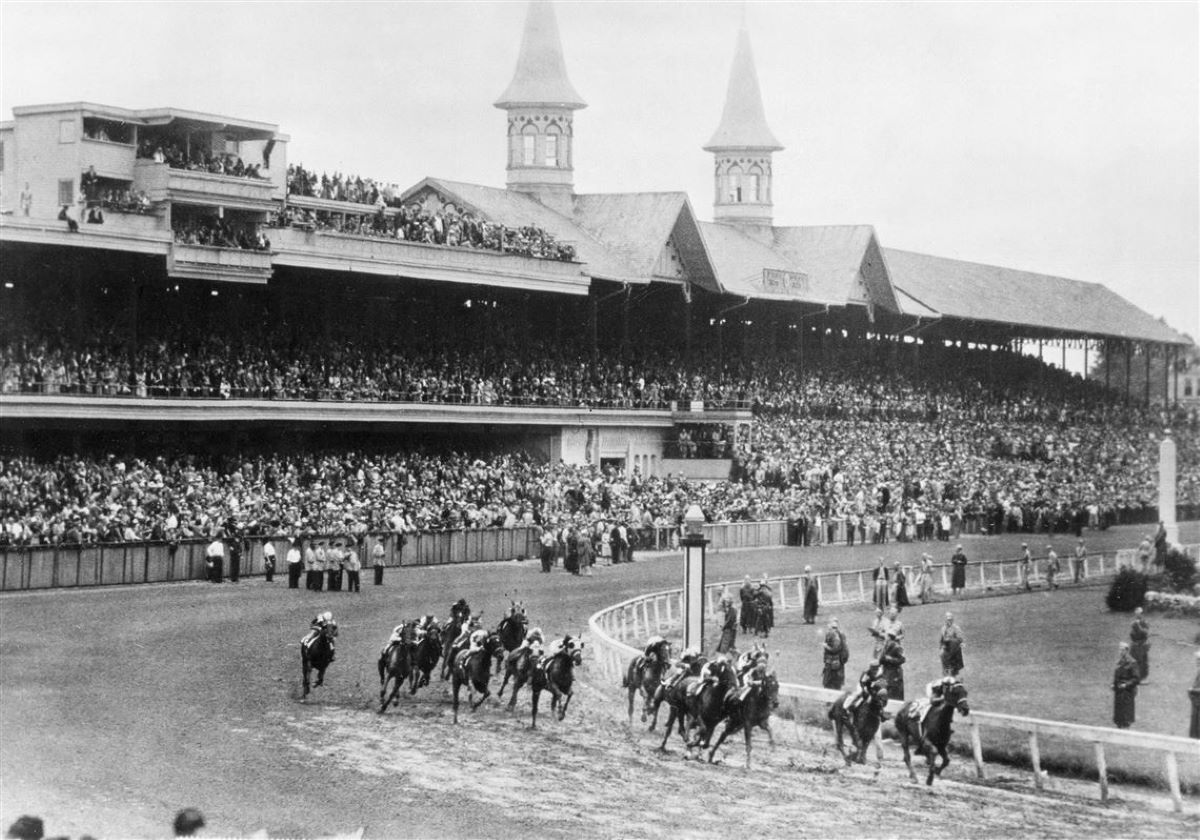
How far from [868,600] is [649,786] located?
56.2ft

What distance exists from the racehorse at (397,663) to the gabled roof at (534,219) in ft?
86.8

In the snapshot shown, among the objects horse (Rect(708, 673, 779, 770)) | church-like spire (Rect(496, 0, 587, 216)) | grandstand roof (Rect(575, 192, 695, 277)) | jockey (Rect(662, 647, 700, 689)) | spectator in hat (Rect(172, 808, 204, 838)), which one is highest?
church-like spire (Rect(496, 0, 587, 216))

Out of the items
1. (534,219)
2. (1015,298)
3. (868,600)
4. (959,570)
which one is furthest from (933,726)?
(1015,298)

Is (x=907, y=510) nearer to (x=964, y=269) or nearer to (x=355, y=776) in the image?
(x=964, y=269)

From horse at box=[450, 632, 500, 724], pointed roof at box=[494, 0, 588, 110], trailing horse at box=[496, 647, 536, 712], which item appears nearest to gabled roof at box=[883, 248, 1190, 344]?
pointed roof at box=[494, 0, 588, 110]

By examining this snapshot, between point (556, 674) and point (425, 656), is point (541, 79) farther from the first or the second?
point (556, 674)

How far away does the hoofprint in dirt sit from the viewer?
13.4 metres

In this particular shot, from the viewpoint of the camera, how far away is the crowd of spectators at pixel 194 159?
34.4 meters

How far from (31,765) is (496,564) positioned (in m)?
19.9

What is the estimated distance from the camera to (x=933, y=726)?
1526cm

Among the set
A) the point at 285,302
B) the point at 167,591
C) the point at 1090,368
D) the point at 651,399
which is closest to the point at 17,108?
the point at 285,302

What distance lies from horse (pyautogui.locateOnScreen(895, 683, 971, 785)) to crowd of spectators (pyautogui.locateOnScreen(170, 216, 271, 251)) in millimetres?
22457

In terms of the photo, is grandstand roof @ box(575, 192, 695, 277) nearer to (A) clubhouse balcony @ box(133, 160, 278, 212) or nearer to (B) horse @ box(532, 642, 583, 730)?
(A) clubhouse balcony @ box(133, 160, 278, 212)

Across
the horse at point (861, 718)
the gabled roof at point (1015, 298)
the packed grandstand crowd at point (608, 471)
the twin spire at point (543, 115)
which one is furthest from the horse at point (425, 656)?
the gabled roof at point (1015, 298)
